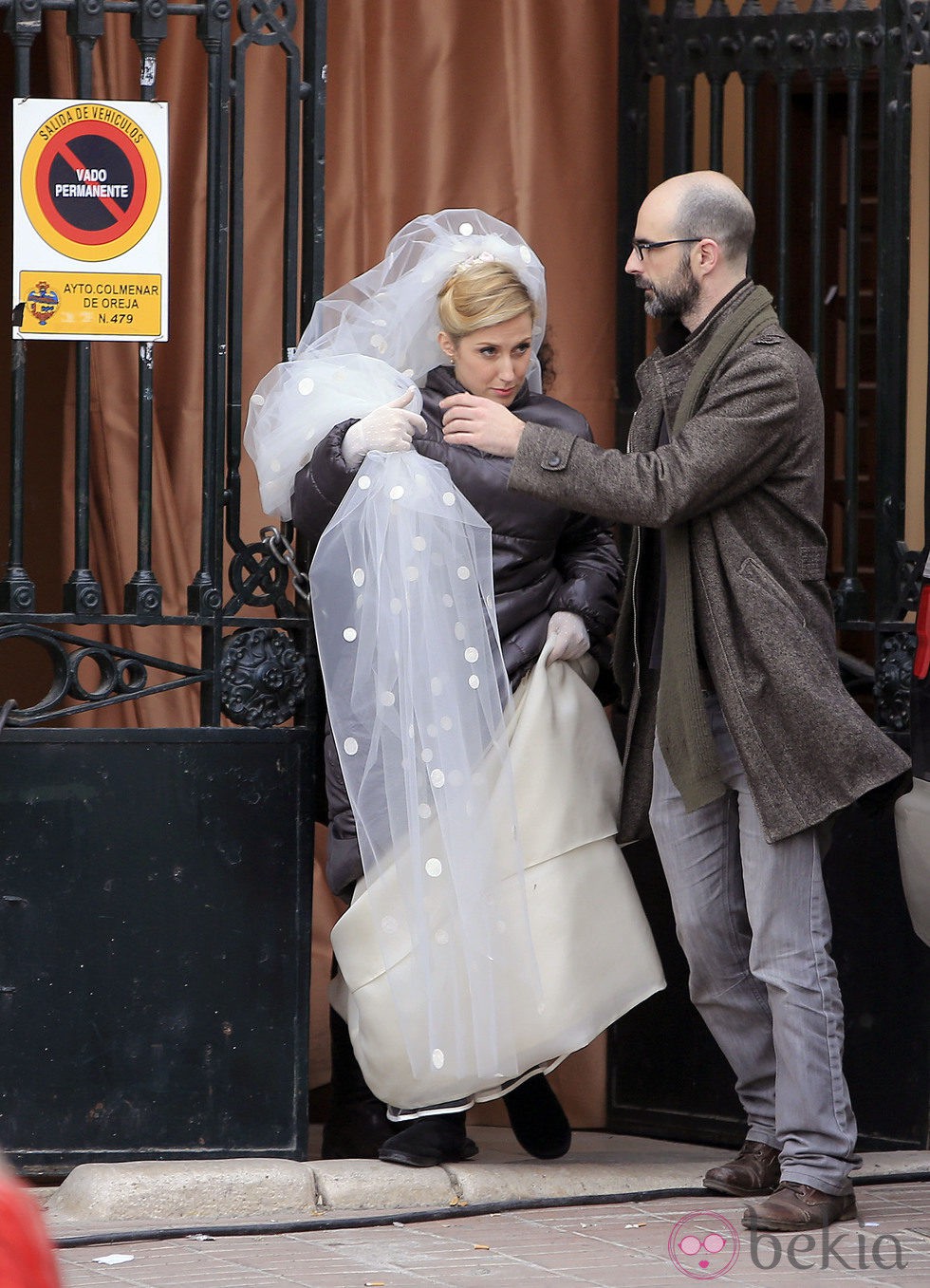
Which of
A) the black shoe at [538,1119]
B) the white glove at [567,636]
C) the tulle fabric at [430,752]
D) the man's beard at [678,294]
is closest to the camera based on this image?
the tulle fabric at [430,752]

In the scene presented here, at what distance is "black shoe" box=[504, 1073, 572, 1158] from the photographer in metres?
4.55

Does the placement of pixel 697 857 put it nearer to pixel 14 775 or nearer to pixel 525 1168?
pixel 525 1168

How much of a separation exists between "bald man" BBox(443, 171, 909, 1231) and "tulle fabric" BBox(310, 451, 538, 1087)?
24cm

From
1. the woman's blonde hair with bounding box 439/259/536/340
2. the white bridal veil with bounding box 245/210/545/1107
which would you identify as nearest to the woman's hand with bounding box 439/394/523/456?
the white bridal veil with bounding box 245/210/545/1107

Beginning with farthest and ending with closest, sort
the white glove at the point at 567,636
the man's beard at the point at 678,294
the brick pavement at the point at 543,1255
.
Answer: the white glove at the point at 567,636
the man's beard at the point at 678,294
the brick pavement at the point at 543,1255

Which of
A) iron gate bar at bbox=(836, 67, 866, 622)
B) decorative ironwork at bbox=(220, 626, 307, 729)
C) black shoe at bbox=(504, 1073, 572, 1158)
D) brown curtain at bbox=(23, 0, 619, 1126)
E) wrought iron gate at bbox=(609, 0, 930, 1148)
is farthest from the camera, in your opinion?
brown curtain at bbox=(23, 0, 619, 1126)

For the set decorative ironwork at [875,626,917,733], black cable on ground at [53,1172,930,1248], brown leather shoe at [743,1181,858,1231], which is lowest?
black cable on ground at [53,1172,930,1248]

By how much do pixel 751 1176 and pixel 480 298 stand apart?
2.07 m

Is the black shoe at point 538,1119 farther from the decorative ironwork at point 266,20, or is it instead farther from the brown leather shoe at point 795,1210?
the decorative ironwork at point 266,20

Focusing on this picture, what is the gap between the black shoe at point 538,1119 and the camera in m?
4.55

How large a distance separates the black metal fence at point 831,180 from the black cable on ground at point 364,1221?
1.35 m

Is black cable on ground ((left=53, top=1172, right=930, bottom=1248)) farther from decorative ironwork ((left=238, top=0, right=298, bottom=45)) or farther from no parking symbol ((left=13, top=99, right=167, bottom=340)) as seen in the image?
decorative ironwork ((left=238, top=0, right=298, bottom=45))

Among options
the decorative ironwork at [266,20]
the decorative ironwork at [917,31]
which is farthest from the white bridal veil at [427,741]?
the decorative ironwork at [917,31]

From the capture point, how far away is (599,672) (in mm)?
4590
